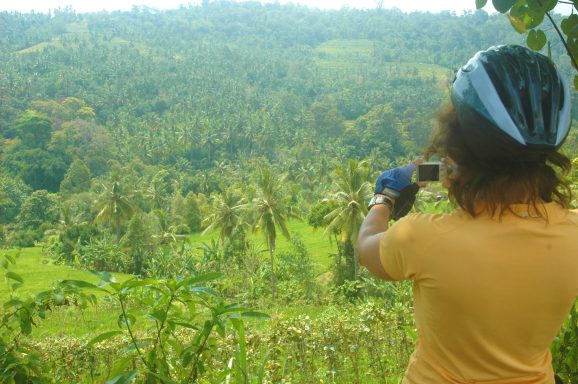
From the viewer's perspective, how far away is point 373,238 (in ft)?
3.35

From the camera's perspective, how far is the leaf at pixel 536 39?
1.30 meters

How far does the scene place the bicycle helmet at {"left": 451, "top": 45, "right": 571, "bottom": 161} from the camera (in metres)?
0.90

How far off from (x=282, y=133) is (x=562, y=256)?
72637 mm

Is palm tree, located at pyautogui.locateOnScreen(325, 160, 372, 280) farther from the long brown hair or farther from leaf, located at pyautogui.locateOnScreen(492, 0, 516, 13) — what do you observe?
the long brown hair

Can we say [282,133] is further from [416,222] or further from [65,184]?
[416,222]

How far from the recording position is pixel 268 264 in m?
32.9

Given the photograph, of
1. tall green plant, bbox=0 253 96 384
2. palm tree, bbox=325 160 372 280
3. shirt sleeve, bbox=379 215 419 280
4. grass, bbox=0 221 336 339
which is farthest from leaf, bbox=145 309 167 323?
palm tree, bbox=325 160 372 280

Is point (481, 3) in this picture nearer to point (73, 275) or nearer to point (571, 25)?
point (571, 25)

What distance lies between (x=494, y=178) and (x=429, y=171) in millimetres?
141

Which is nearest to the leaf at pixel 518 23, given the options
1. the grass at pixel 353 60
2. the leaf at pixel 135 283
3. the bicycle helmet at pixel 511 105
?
the bicycle helmet at pixel 511 105

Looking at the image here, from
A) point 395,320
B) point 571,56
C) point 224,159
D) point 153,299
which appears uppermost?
point 571,56

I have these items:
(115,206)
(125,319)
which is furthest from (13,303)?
(115,206)

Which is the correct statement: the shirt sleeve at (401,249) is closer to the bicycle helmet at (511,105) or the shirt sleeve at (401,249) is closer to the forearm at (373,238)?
the forearm at (373,238)

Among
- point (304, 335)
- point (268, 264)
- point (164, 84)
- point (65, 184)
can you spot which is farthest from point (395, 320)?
point (164, 84)
